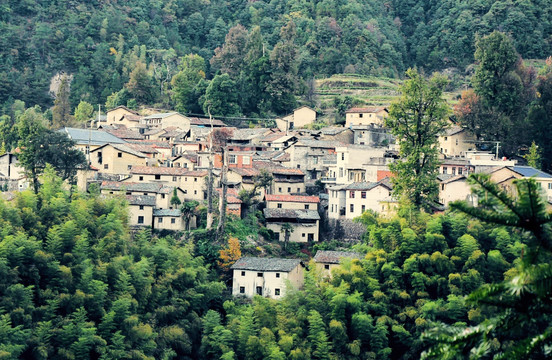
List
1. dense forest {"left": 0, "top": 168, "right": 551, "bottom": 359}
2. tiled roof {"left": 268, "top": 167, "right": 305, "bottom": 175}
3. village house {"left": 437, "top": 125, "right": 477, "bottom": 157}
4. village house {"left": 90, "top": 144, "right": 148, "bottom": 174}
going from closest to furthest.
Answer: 1. dense forest {"left": 0, "top": 168, "right": 551, "bottom": 359}
2. tiled roof {"left": 268, "top": 167, "right": 305, "bottom": 175}
3. village house {"left": 90, "top": 144, "right": 148, "bottom": 174}
4. village house {"left": 437, "top": 125, "right": 477, "bottom": 157}

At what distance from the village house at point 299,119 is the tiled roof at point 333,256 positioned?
17.4 m

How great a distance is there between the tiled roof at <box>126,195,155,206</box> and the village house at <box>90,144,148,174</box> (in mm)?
4060

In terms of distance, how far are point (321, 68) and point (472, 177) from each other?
2128 inches

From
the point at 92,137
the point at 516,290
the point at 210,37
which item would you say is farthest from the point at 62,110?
the point at 516,290

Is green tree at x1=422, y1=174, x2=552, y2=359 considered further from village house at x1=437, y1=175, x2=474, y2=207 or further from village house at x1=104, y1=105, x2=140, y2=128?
village house at x1=104, y1=105, x2=140, y2=128

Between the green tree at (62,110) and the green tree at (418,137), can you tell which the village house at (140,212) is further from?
the green tree at (62,110)

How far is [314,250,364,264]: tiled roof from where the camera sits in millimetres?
28484

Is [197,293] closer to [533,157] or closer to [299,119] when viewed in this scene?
[533,157]

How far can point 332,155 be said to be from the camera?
3656 cm

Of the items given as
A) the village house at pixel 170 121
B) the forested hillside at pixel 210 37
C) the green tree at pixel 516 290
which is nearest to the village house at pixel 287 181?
the village house at pixel 170 121

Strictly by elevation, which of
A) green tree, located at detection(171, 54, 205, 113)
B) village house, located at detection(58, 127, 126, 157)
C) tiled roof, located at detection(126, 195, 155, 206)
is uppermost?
green tree, located at detection(171, 54, 205, 113)

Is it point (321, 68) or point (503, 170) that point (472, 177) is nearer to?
point (503, 170)

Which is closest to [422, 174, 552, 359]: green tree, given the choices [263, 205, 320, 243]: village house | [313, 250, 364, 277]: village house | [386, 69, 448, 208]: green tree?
[313, 250, 364, 277]: village house

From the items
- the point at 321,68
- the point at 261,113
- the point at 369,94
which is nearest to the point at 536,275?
the point at 261,113
